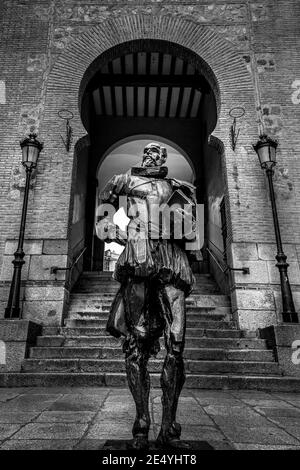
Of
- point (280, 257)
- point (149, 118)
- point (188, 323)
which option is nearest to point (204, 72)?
point (280, 257)

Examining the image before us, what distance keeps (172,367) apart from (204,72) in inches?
303

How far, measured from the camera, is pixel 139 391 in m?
1.99

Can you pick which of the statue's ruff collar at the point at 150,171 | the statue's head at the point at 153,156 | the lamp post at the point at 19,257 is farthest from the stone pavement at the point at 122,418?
the statue's head at the point at 153,156

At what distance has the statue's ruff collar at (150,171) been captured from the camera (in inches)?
99.2

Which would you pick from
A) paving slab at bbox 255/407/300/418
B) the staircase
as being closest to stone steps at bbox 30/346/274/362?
the staircase

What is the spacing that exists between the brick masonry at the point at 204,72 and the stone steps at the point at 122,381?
1.56m

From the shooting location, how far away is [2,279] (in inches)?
251

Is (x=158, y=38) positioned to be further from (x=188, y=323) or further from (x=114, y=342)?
(x=114, y=342)

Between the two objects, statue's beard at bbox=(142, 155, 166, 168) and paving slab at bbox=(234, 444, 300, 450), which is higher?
statue's beard at bbox=(142, 155, 166, 168)

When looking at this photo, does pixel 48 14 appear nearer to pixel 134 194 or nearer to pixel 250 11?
pixel 250 11

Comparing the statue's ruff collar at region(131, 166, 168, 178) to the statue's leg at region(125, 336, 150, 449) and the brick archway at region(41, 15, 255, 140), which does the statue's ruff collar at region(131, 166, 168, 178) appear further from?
the brick archway at region(41, 15, 255, 140)

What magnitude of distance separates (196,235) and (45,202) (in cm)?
509

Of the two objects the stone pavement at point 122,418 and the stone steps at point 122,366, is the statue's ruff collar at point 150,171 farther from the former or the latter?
the stone steps at point 122,366

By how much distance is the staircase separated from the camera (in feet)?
14.9
